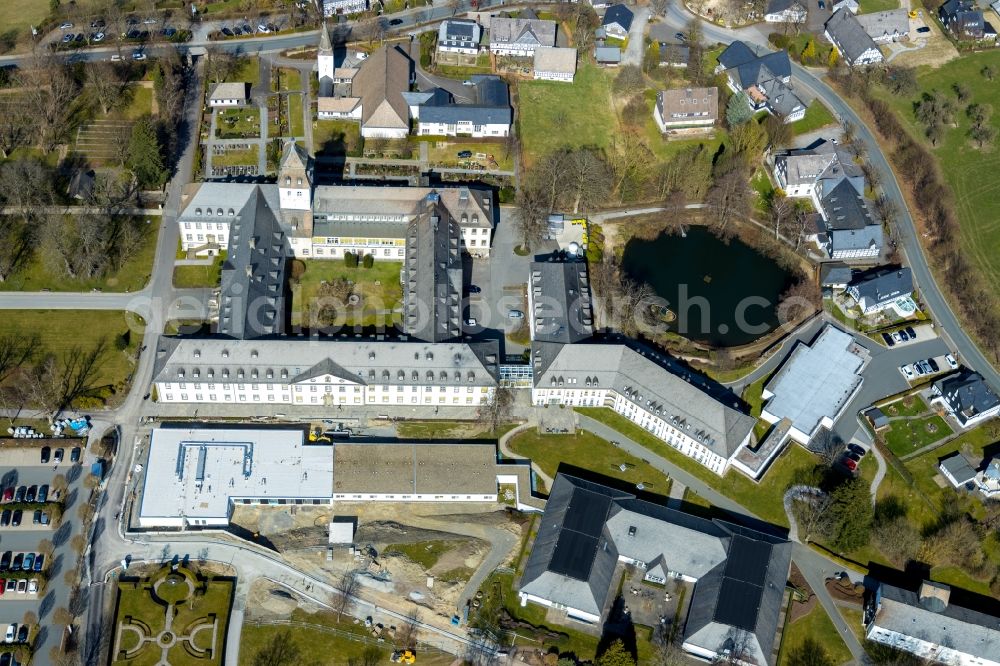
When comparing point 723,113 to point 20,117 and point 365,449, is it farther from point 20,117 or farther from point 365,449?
point 20,117

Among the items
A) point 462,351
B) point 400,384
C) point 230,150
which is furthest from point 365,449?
point 230,150

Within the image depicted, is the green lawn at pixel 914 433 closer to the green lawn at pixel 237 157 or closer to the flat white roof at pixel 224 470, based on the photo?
the flat white roof at pixel 224 470

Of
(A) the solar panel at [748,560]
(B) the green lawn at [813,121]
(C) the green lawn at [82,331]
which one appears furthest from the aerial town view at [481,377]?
(B) the green lawn at [813,121]

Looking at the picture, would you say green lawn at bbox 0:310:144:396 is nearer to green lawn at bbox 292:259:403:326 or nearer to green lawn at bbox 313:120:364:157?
green lawn at bbox 292:259:403:326

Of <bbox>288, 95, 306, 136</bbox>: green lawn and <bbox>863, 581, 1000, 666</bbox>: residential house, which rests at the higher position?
<bbox>288, 95, 306, 136</bbox>: green lawn

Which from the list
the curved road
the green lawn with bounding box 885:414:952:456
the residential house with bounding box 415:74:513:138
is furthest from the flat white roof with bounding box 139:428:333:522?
the curved road
